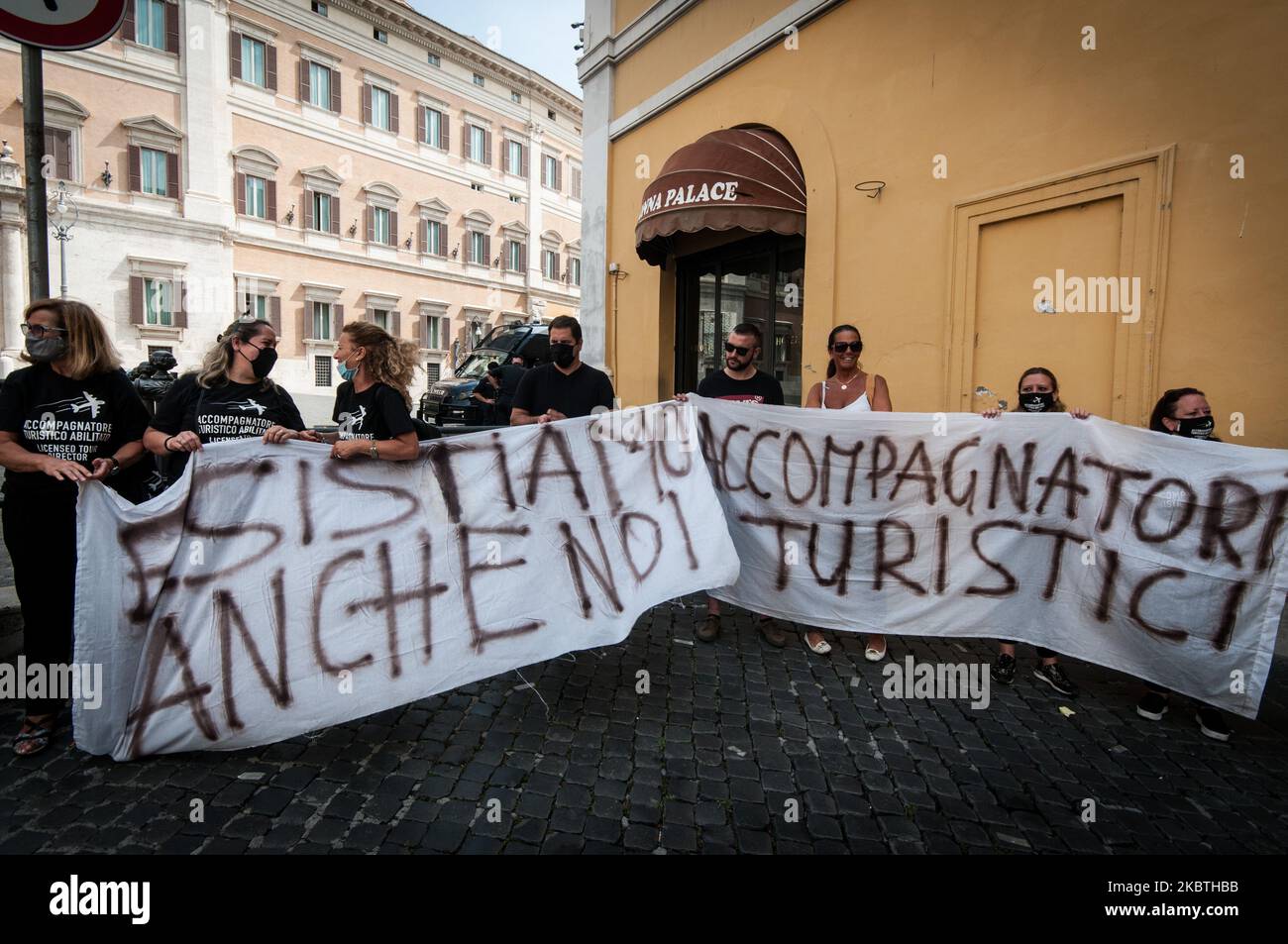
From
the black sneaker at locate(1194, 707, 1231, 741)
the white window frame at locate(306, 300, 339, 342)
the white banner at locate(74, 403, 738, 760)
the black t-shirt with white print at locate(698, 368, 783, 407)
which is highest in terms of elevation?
the white window frame at locate(306, 300, 339, 342)

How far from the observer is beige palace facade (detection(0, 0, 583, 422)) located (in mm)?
25547

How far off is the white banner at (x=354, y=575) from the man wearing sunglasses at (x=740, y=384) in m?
0.68

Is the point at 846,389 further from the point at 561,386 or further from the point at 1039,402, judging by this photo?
the point at 561,386

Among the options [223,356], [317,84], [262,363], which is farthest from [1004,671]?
[317,84]

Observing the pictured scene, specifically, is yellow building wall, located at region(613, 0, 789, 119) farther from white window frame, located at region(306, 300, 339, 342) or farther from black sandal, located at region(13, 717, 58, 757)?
white window frame, located at region(306, 300, 339, 342)

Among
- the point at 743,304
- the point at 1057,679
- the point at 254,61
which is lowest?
the point at 1057,679

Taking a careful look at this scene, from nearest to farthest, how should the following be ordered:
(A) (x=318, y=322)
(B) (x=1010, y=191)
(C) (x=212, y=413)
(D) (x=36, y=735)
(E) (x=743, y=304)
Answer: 1. (D) (x=36, y=735)
2. (C) (x=212, y=413)
3. (B) (x=1010, y=191)
4. (E) (x=743, y=304)
5. (A) (x=318, y=322)

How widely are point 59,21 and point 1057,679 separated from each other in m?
5.88

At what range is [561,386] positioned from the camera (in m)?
4.53

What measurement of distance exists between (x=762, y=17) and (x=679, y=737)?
26.3 feet

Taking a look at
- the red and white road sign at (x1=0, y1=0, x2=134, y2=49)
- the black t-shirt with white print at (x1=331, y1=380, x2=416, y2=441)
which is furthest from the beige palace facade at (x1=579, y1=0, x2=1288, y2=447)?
the red and white road sign at (x1=0, y1=0, x2=134, y2=49)

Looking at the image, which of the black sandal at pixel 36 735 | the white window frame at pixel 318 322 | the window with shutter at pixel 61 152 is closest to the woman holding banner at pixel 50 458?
the black sandal at pixel 36 735

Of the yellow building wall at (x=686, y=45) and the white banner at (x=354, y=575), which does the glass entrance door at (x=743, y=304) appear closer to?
the yellow building wall at (x=686, y=45)

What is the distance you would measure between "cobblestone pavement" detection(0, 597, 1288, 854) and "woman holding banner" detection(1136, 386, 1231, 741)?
0.09m
